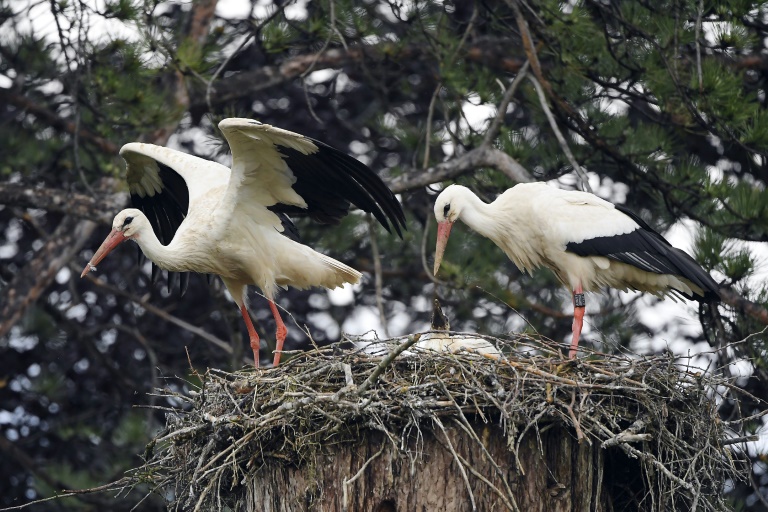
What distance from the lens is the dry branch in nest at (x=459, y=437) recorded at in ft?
17.9

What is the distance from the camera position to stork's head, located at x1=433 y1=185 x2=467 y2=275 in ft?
24.8

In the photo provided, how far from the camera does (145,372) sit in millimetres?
11516

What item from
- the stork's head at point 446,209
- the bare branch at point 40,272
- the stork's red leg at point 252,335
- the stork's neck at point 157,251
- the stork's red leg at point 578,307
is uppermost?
the stork's head at point 446,209

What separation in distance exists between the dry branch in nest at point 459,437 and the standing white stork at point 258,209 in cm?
144

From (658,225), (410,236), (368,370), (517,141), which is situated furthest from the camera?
(410,236)

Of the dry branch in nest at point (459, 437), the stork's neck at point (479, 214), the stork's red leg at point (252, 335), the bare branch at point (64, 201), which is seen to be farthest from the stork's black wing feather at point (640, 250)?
the bare branch at point (64, 201)

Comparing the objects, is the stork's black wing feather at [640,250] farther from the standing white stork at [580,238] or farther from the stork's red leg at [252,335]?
the stork's red leg at [252,335]

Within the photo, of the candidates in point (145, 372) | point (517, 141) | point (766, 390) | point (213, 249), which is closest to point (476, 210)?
point (517, 141)

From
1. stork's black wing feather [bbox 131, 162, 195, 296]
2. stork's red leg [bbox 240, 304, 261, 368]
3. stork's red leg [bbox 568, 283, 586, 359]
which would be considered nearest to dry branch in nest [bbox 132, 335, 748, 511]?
stork's red leg [bbox 568, 283, 586, 359]

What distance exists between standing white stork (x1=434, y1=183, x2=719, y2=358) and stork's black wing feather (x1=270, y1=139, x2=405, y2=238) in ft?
1.77

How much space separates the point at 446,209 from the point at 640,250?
1.17 m

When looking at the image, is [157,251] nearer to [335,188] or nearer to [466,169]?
[335,188]

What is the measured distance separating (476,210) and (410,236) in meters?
2.53

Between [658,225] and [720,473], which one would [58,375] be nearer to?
[658,225]
